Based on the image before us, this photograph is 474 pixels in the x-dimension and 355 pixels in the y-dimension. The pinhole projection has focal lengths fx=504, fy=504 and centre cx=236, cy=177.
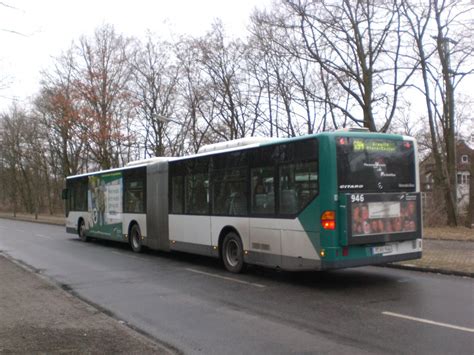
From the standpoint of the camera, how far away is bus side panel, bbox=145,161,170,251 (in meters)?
14.9

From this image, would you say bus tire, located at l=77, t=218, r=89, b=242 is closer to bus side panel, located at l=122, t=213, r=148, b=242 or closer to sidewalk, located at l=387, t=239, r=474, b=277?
bus side panel, located at l=122, t=213, r=148, b=242

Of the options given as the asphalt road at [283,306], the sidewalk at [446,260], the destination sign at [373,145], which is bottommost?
the asphalt road at [283,306]

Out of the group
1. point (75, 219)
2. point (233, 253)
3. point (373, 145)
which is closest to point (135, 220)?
point (233, 253)

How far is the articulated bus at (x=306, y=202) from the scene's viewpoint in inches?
359

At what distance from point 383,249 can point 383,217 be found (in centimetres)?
62

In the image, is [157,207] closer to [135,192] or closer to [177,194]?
[177,194]

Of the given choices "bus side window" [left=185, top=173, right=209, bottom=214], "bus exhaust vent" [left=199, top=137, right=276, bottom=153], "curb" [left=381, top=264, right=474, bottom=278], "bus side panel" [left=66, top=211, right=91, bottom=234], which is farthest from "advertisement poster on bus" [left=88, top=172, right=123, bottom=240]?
"curb" [left=381, top=264, right=474, bottom=278]

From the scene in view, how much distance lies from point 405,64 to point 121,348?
74.6 feet

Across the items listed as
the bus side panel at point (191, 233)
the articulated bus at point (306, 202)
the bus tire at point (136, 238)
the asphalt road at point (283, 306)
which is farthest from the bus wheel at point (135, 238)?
the articulated bus at point (306, 202)

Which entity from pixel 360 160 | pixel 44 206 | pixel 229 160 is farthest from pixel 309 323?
pixel 44 206

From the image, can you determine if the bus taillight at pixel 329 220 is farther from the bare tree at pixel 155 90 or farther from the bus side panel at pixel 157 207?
the bare tree at pixel 155 90

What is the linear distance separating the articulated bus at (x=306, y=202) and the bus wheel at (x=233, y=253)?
23 millimetres

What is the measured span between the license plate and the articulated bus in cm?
2

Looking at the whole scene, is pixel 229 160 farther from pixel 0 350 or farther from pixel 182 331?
pixel 0 350
